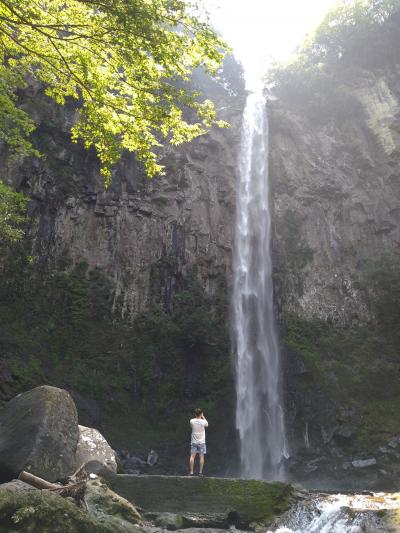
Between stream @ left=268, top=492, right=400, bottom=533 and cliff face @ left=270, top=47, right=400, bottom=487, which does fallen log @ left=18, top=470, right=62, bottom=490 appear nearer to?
stream @ left=268, top=492, right=400, bottom=533

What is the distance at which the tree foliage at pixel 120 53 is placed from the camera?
18.5 feet

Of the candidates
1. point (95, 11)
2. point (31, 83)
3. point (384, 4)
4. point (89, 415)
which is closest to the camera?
point (95, 11)

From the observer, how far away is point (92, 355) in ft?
60.2

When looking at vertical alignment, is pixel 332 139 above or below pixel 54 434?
above

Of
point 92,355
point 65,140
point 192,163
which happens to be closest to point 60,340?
point 92,355

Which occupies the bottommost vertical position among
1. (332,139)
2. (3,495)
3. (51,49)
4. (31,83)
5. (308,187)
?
(3,495)

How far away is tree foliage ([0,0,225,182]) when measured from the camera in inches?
222

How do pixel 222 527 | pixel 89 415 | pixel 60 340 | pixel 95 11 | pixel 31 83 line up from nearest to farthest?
pixel 95 11, pixel 222 527, pixel 89 415, pixel 60 340, pixel 31 83

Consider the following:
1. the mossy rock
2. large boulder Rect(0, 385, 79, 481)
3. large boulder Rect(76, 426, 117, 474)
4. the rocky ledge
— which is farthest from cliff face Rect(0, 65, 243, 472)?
the mossy rock

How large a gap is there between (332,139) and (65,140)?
1619cm

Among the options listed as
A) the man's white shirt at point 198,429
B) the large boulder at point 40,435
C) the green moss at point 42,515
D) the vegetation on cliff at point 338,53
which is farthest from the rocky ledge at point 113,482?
the vegetation on cliff at point 338,53

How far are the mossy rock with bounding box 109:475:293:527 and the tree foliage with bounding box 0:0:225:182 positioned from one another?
5.23 meters

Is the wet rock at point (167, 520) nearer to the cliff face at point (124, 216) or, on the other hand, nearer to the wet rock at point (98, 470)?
the wet rock at point (98, 470)

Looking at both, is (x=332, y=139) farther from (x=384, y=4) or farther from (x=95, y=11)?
(x=95, y=11)
